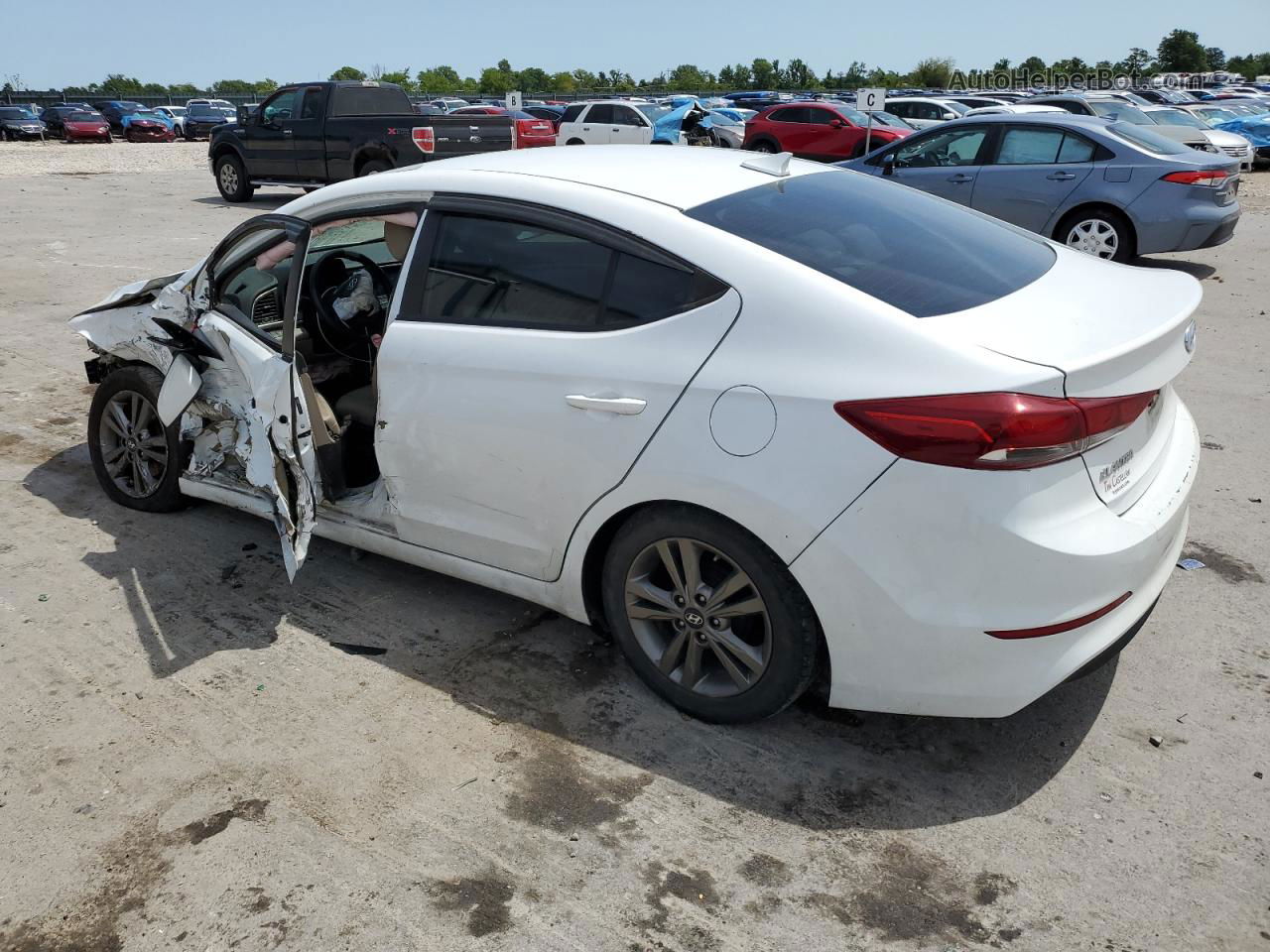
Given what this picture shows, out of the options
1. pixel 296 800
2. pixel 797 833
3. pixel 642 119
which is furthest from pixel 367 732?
pixel 642 119

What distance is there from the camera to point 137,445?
5.01m

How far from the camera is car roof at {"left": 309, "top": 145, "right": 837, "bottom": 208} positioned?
3479 mm

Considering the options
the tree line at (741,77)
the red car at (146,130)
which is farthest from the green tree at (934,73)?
the red car at (146,130)

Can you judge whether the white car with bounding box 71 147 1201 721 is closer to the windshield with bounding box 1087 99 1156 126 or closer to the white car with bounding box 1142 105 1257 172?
the windshield with bounding box 1087 99 1156 126

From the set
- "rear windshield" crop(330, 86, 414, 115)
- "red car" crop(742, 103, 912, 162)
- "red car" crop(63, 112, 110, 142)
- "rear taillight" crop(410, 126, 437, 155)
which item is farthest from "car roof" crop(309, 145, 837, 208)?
"red car" crop(63, 112, 110, 142)

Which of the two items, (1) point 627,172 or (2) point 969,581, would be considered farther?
(1) point 627,172

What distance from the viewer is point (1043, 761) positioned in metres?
3.22

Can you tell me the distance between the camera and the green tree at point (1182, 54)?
89.4 m

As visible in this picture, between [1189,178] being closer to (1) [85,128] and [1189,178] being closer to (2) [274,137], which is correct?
(2) [274,137]

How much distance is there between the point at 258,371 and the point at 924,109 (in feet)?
85.4

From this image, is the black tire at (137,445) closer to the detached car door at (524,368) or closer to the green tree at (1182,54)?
the detached car door at (524,368)

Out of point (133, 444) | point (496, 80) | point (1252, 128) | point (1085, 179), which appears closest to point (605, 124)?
point (1252, 128)

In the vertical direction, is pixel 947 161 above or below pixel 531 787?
above

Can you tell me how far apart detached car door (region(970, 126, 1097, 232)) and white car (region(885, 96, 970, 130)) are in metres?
15.7
